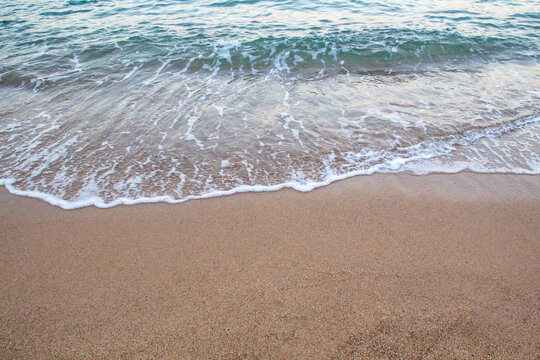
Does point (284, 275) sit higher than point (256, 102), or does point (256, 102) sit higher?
point (256, 102)

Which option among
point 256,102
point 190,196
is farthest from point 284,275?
point 256,102

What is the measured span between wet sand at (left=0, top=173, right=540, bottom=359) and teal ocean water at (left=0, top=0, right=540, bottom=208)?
0.37 meters

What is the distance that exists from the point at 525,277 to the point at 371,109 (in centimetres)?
307

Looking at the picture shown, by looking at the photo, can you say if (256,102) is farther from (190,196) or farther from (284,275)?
(284,275)

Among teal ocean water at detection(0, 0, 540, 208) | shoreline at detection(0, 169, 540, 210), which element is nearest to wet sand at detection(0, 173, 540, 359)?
shoreline at detection(0, 169, 540, 210)

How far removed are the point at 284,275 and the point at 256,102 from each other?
3.43 m

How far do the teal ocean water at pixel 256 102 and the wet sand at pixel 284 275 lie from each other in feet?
1.20

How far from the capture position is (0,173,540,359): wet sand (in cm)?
190

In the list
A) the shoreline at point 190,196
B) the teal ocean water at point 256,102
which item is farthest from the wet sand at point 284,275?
the teal ocean water at point 256,102

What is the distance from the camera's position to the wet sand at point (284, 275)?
6.23 feet

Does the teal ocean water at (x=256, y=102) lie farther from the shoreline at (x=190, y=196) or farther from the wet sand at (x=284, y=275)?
the wet sand at (x=284, y=275)

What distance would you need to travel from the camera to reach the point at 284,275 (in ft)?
7.63

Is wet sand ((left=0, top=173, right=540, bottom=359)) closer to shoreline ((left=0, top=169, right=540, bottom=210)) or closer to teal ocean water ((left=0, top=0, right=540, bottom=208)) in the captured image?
shoreline ((left=0, top=169, right=540, bottom=210))

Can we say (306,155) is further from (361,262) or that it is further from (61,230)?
(61,230)
